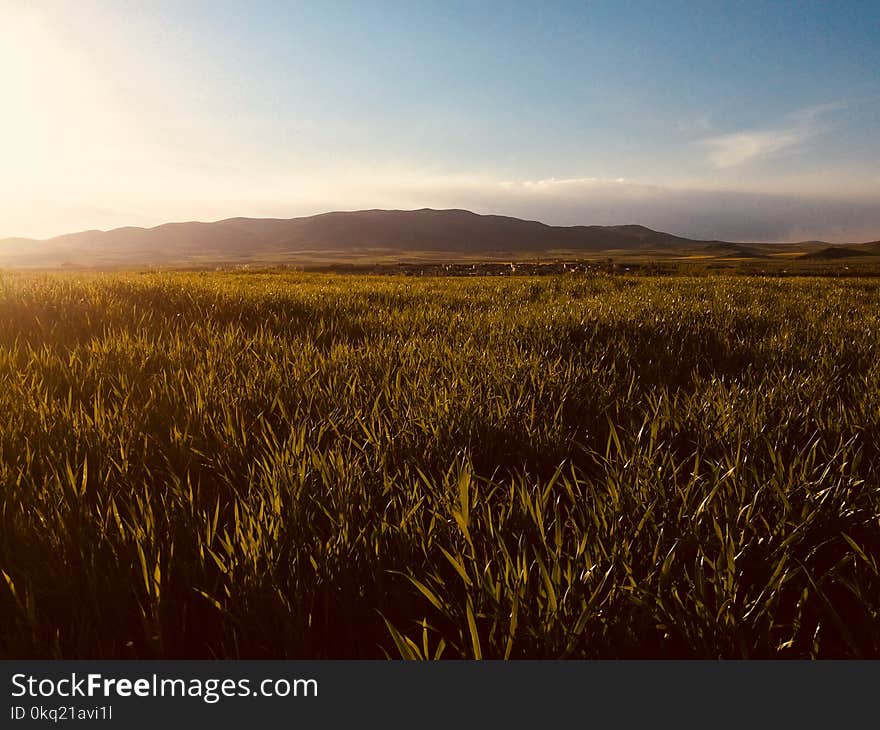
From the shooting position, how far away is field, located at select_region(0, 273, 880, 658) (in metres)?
1.10

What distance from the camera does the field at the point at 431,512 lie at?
1.10m

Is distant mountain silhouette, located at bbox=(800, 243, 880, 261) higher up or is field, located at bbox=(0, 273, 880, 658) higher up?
distant mountain silhouette, located at bbox=(800, 243, 880, 261)

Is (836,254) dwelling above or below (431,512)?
above

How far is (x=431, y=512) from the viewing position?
1.43 metres

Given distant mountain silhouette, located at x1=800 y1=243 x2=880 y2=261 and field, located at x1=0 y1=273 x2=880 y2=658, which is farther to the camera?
distant mountain silhouette, located at x1=800 y1=243 x2=880 y2=261

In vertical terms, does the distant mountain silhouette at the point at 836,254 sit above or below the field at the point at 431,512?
above

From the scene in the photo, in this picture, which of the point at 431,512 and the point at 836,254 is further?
the point at 836,254

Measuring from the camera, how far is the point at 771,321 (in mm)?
5605

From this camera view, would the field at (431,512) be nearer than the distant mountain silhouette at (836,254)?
Yes
